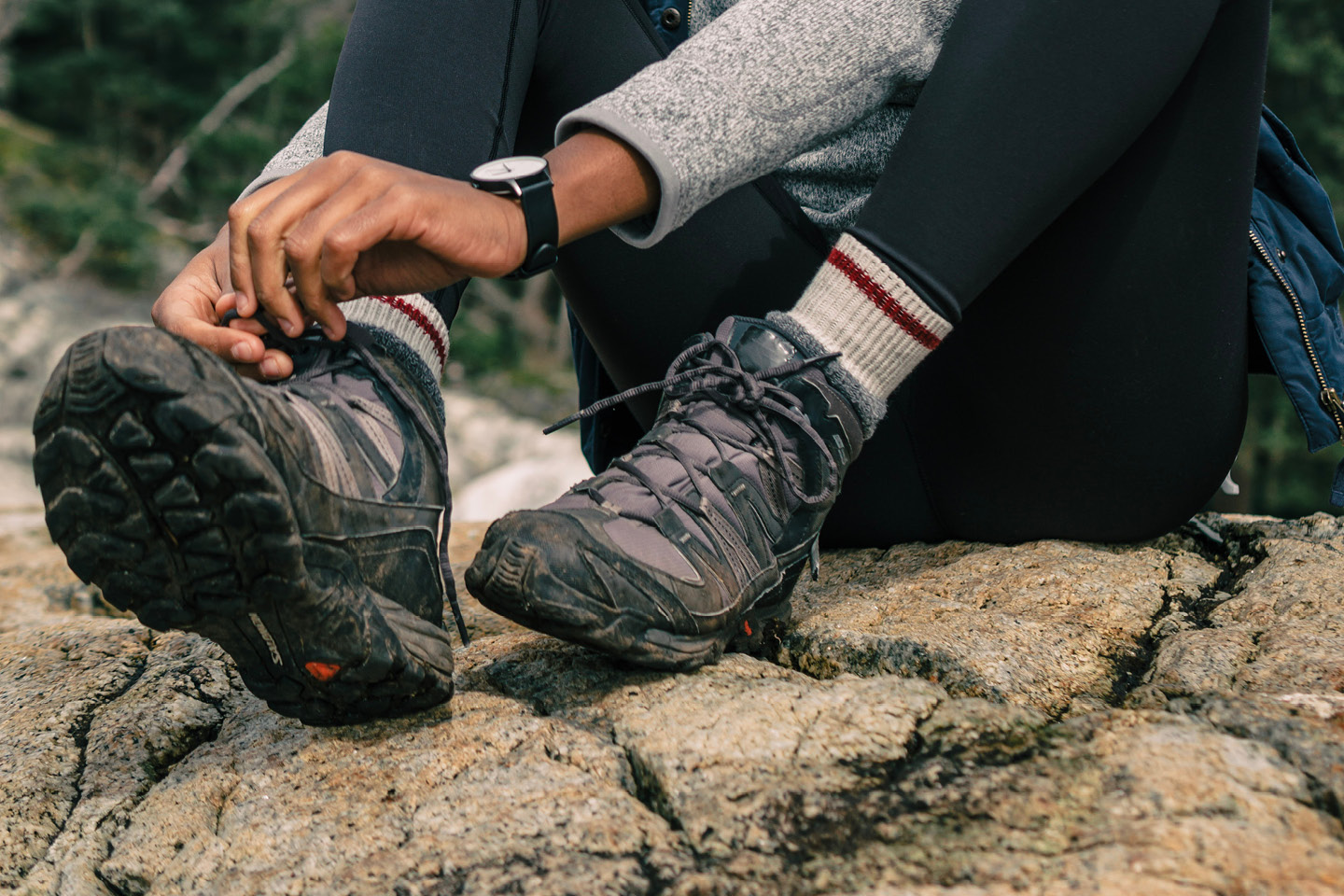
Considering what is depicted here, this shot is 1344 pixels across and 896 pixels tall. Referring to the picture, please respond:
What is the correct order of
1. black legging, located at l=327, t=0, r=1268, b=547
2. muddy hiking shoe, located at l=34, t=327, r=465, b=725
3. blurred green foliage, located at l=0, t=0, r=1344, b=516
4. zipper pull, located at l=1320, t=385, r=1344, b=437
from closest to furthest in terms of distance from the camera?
1. muddy hiking shoe, located at l=34, t=327, r=465, b=725
2. black legging, located at l=327, t=0, r=1268, b=547
3. zipper pull, located at l=1320, t=385, r=1344, b=437
4. blurred green foliage, located at l=0, t=0, r=1344, b=516

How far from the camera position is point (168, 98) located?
13461 millimetres

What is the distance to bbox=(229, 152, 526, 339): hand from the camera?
3.10 feet

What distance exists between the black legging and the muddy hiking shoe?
358 millimetres

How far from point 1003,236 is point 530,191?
1.91 ft

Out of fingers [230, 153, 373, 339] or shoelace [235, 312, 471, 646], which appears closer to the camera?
fingers [230, 153, 373, 339]

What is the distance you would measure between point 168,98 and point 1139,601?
1518cm

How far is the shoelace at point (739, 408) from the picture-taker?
1177 mm

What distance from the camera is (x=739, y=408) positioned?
123 centimetres

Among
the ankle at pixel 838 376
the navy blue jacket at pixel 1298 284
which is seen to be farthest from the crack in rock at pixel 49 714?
the navy blue jacket at pixel 1298 284

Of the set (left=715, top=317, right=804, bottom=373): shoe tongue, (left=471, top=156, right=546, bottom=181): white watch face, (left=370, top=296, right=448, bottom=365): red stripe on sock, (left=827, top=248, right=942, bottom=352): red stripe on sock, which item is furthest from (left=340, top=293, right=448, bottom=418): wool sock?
(left=827, top=248, right=942, bottom=352): red stripe on sock

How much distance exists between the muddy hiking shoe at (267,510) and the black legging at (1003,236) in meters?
0.36

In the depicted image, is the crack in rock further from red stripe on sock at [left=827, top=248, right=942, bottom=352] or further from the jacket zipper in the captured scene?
the jacket zipper

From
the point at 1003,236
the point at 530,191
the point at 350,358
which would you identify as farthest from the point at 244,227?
the point at 1003,236

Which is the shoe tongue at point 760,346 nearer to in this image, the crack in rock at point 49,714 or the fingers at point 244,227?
the fingers at point 244,227
